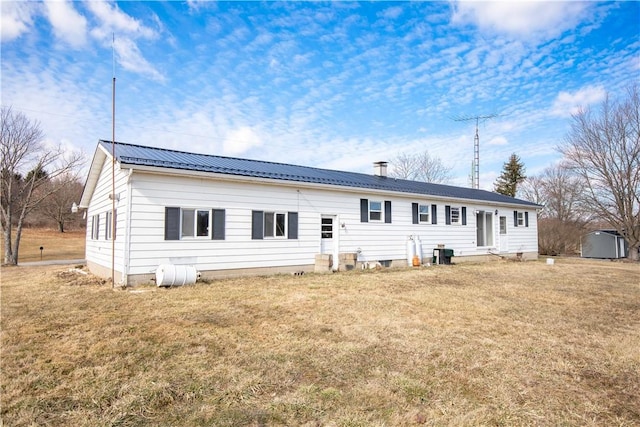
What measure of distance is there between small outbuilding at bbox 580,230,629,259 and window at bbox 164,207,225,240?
89.2ft

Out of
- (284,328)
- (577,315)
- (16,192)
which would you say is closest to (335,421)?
(284,328)

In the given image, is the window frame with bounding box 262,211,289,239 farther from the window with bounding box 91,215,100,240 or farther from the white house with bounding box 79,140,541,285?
the window with bounding box 91,215,100,240

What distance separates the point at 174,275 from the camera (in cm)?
873

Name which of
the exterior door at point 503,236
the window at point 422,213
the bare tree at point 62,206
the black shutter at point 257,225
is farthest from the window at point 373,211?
the bare tree at point 62,206

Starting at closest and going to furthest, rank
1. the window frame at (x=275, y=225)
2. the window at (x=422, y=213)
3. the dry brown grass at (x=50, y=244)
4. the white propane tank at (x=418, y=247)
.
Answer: the window frame at (x=275, y=225)
the white propane tank at (x=418, y=247)
the window at (x=422, y=213)
the dry brown grass at (x=50, y=244)

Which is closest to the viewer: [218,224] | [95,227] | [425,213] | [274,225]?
[218,224]

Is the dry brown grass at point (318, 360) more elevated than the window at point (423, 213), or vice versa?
the window at point (423, 213)

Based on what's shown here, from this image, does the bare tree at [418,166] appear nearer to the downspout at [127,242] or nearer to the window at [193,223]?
the window at [193,223]

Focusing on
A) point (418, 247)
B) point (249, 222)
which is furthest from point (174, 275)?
point (418, 247)

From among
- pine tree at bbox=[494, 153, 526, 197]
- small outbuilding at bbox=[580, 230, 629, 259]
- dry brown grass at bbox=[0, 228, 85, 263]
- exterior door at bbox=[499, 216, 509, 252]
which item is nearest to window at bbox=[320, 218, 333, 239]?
exterior door at bbox=[499, 216, 509, 252]

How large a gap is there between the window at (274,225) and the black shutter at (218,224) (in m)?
0.97

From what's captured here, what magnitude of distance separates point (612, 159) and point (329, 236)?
1932 cm

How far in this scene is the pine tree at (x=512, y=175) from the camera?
36.6 meters

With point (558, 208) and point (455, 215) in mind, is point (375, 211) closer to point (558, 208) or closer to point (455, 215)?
point (455, 215)
